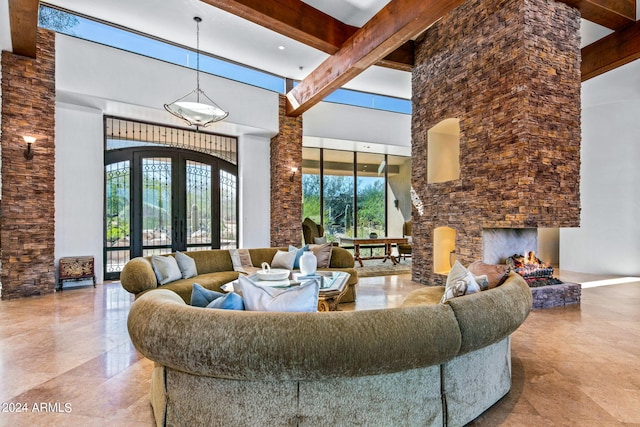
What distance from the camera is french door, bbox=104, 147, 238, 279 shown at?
632cm

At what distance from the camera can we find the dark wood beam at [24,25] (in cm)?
377

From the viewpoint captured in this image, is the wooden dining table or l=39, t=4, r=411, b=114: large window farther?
the wooden dining table

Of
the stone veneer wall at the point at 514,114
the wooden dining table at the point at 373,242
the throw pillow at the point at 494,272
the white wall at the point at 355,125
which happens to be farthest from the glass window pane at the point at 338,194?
the throw pillow at the point at 494,272

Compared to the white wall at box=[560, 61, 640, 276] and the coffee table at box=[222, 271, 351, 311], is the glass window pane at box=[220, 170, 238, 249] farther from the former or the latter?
the white wall at box=[560, 61, 640, 276]

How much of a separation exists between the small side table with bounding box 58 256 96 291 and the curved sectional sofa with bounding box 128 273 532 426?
4.75m

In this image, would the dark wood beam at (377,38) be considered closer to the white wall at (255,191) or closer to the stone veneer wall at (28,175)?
the white wall at (255,191)

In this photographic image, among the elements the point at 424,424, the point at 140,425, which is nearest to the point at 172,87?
the point at 140,425

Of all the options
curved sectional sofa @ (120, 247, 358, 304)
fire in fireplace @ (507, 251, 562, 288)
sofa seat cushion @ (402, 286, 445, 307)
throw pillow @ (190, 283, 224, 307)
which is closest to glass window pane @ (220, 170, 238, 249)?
curved sectional sofa @ (120, 247, 358, 304)

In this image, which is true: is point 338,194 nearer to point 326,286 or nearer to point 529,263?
point 529,263

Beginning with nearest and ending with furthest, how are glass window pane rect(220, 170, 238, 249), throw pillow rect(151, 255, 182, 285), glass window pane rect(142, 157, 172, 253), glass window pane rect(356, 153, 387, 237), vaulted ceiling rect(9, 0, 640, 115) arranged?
throw pillow rect(151, 255, 182, 285), vaulted ceiling rect(9, 0, 640, 115), glass window pane rect(142, 157, 172, 253), glass window pane rect(220, 170, 238, 249), glass window pane rect(356, 153, 387, 237)

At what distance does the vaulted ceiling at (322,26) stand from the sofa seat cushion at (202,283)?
3.34 meters

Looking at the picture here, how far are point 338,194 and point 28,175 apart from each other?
6.88 metres

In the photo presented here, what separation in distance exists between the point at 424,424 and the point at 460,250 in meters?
4.10

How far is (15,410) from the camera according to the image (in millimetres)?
2072
